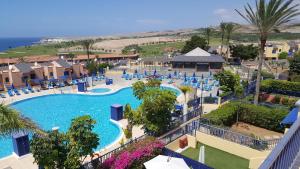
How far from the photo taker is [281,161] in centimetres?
388

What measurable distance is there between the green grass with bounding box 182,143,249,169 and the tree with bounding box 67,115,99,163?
6.51 metres

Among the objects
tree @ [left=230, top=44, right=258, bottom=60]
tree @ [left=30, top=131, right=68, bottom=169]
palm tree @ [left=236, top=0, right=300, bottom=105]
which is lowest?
tree @ [left=30, top=131, right=68, bottom=169]

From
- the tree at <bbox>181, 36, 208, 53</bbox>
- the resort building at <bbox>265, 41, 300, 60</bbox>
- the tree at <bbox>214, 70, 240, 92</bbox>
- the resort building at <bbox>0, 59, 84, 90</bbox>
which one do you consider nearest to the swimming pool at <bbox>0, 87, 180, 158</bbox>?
the resort building at <bbox>0, 59, 84, 90</bbox>

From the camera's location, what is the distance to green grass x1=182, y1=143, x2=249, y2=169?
13297 millimetres

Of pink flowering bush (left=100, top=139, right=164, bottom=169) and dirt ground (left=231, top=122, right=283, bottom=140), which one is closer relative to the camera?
pink flowering bush (left=100, top=139, right=164, bottom=169)

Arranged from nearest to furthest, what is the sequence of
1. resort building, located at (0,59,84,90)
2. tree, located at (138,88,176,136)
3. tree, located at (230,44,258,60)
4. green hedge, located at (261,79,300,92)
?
1. tree, located at (138,88,176,136)
2. green hedge, located at (261,79,300,92)
3. resort building, located at (0,59,84,90)
4. tree, located at (230,44,258,60)

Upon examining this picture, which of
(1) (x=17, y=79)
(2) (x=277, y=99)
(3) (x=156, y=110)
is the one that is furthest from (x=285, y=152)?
(1) (x=17, y=79)

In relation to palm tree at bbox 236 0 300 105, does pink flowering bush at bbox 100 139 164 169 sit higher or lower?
lower

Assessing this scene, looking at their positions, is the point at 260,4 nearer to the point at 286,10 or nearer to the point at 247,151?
the point at 286,10

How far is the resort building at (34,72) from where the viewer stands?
118 feet

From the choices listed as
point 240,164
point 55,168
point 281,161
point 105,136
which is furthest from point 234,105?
point 281,161

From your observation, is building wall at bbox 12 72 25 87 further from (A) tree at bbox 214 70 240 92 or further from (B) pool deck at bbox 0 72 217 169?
(A) tree at bbox 214 70 240 92

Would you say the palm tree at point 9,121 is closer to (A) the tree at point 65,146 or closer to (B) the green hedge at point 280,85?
(A) the tree at point 65,146

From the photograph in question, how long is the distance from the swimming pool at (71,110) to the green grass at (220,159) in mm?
6535
